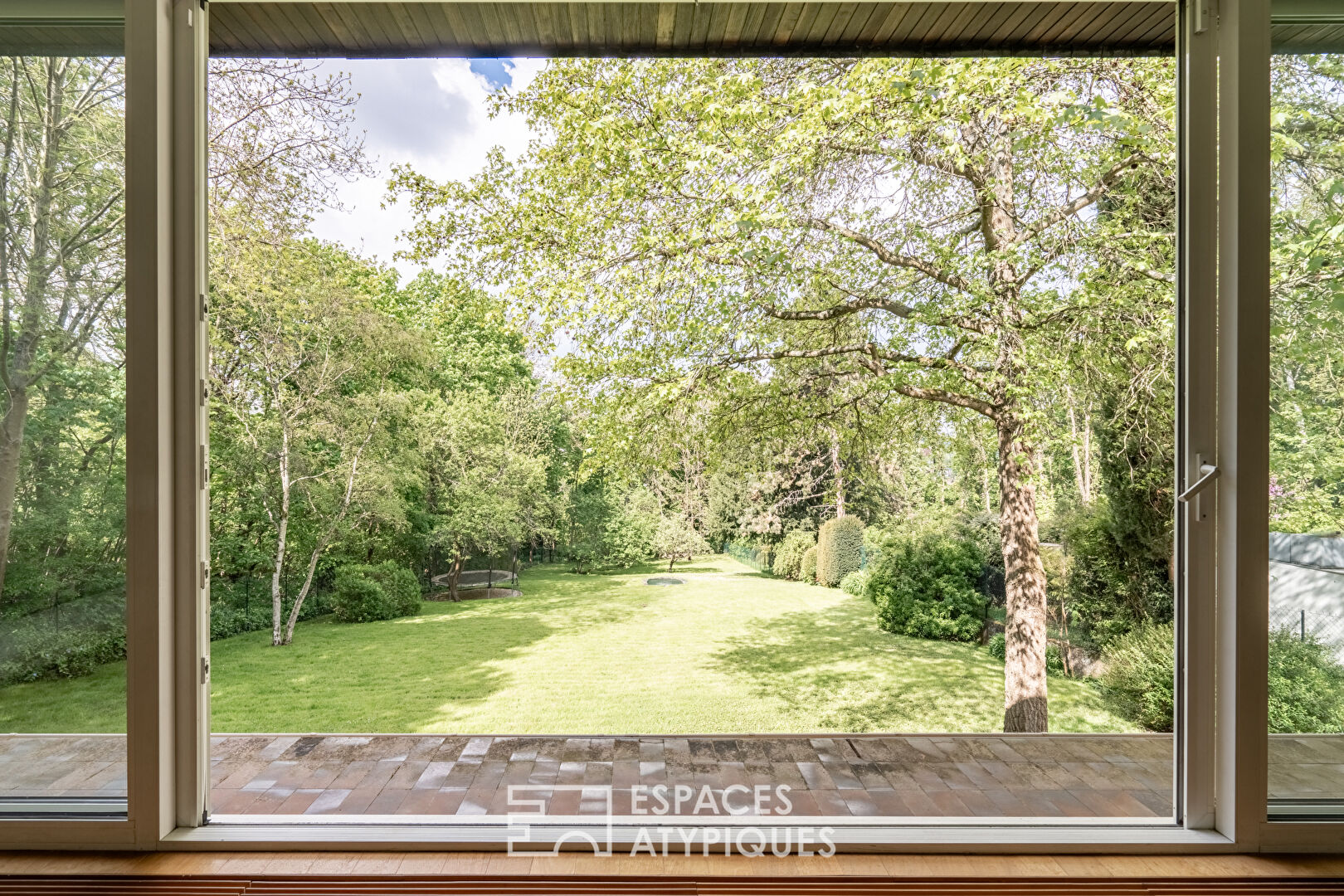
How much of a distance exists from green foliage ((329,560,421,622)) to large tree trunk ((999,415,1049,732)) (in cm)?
399

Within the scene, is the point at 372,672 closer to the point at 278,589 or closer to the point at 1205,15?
the point at 278,589

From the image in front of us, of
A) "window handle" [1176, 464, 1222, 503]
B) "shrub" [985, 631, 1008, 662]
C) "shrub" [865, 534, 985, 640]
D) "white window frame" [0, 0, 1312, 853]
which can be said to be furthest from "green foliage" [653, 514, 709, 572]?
"window handle" [1176, 464, 1222, 503]

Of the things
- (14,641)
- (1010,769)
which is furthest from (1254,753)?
(14,641)

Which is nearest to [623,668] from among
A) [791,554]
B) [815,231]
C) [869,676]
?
[791,554]

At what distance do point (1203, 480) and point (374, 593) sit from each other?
191 inches

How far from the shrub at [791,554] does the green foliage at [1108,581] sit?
5.17 feet

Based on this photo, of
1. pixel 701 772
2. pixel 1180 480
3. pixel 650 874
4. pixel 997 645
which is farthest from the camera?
pixel 997 645

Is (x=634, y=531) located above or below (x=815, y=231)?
below

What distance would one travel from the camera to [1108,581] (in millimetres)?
4008

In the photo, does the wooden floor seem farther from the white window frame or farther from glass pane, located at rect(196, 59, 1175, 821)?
glass pane, located at rect(196, 59, 1175, 821)

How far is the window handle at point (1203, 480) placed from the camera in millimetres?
1331

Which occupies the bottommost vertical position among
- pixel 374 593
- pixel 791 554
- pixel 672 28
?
pixel 374 593

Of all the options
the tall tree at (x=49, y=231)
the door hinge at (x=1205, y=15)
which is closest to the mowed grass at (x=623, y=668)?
the tall tree at (x=49, y=231)

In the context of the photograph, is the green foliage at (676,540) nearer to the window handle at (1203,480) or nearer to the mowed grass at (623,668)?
the mowed grass at (623,668)
